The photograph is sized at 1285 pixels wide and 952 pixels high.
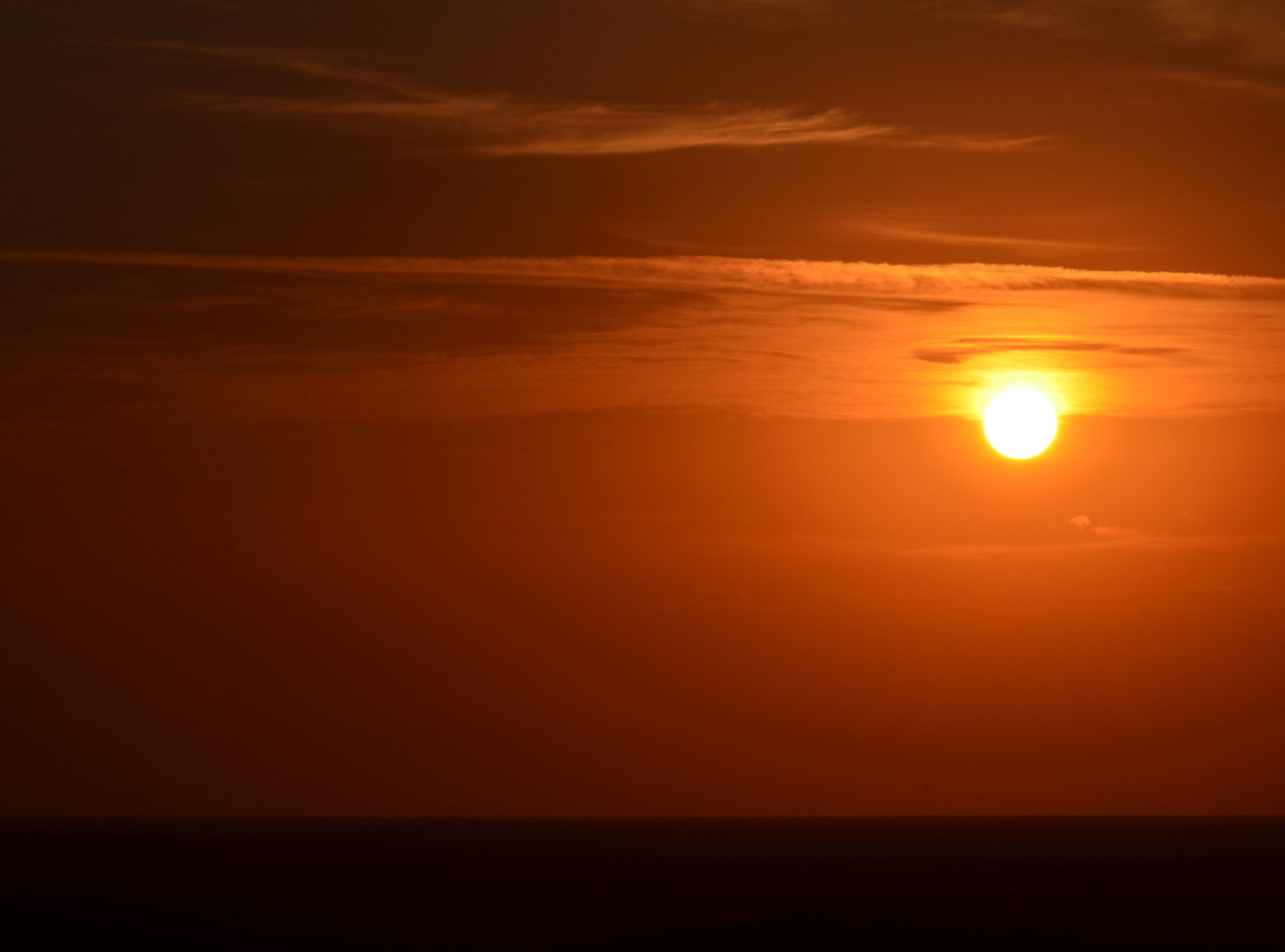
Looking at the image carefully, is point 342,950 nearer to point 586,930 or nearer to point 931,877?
point 586,930

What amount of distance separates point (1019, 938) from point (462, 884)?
45.0 m

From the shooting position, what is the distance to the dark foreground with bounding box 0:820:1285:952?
5106cm

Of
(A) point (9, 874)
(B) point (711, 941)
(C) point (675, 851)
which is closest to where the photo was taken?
(B) point (711, 941)

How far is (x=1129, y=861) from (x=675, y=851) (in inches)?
1747

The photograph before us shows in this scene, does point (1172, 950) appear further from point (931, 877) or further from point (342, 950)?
point (931, 877)

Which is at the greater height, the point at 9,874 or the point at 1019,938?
the point at 9,874

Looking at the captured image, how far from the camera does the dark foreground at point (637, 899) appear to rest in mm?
51062

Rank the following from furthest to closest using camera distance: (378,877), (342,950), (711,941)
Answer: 1. (378,877)
2. (342,950)
3. (711,941)

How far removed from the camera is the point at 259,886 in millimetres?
83438

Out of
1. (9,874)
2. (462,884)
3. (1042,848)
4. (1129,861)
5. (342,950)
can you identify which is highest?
(1042,848)

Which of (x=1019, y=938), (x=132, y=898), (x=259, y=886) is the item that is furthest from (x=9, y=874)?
(x=1019, y=938)

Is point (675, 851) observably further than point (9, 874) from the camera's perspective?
Yes

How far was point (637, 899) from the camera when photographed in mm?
77562

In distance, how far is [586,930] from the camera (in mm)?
56625
